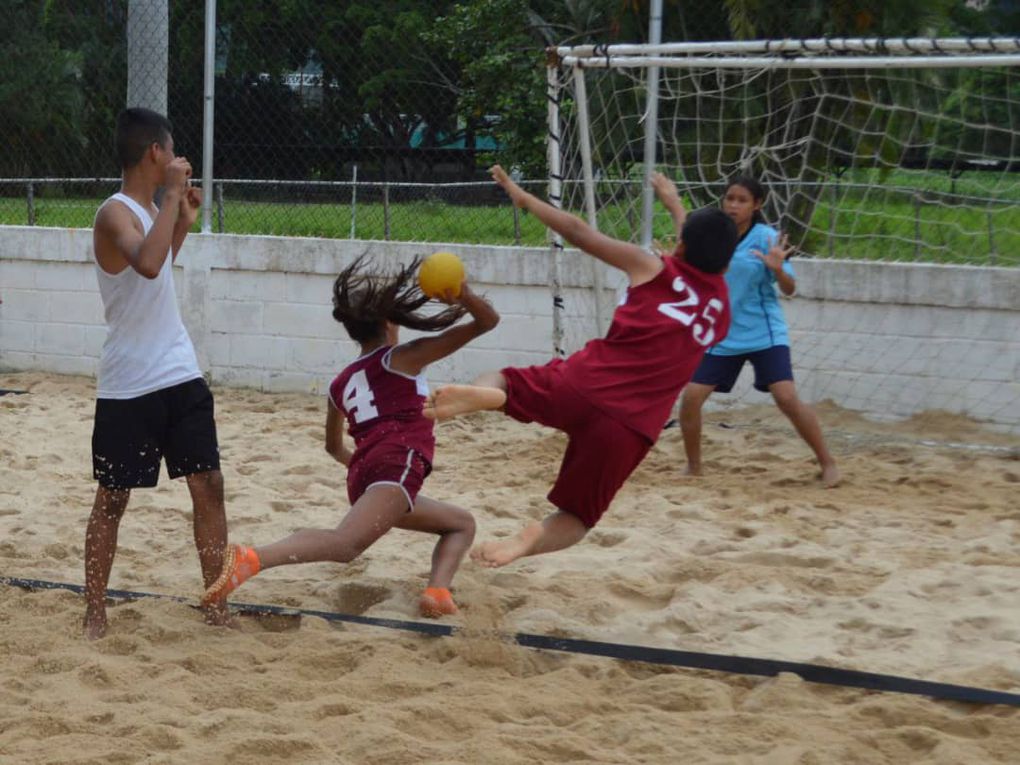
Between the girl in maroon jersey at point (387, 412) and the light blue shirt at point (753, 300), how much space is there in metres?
2.59

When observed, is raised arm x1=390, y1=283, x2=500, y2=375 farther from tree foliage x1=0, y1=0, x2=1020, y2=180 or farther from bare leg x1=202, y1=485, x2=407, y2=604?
tree foliage x1=0, y1=0, x2=1020, y2=180

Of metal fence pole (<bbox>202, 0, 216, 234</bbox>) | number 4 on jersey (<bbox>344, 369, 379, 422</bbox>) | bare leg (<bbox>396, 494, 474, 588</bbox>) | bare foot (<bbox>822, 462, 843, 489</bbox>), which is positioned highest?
metal fence pole (<bbox>202, 0, 216, 234</bbox>)

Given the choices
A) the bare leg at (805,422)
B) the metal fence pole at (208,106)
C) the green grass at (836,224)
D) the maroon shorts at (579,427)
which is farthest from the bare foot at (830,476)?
the metal fence pole at (208,106)

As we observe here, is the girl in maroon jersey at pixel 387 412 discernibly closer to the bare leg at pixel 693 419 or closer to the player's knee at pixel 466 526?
the player's knee at pixel 466 526

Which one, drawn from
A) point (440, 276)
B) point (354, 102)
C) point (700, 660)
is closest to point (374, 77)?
point (354, 102)

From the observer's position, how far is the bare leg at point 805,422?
6902 mm

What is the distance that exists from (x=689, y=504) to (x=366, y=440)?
238 cm

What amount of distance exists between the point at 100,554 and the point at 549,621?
5.09 ft

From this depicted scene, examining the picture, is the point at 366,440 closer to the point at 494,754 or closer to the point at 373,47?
the point at 494,754

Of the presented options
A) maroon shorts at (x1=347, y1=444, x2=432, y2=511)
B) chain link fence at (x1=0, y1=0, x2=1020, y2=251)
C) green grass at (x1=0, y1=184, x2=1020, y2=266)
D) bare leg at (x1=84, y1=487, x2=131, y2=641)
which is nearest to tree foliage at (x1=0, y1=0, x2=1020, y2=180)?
chain link fence at (x1=0, y1=0, x2=1020, y2=251)

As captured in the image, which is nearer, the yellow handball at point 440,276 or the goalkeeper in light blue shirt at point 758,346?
the yellow handball at point 440,276

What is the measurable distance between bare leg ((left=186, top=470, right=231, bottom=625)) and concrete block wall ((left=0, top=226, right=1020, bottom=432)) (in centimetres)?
330

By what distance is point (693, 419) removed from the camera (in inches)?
276

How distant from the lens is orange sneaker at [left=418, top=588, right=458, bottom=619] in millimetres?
4664
